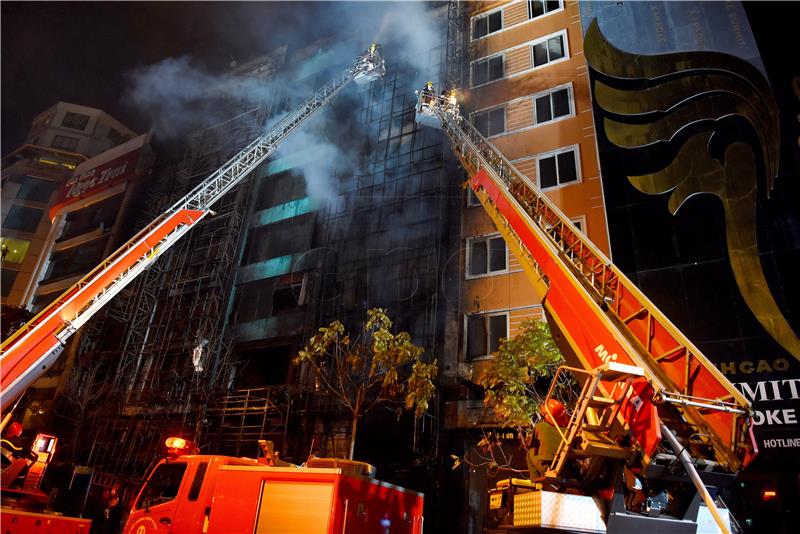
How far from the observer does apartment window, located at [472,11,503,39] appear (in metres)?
23.9

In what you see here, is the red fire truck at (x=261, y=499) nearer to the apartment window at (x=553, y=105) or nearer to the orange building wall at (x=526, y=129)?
the orange building wall at (x=526, y=129)

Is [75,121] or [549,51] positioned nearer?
[549,51]

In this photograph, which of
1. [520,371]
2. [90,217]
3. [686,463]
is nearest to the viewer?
[686,463]

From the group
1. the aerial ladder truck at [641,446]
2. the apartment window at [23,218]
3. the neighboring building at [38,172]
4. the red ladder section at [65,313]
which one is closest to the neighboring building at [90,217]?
the neighboring building at [38,172]

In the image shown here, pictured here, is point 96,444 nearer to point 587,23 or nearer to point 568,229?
point 568,229

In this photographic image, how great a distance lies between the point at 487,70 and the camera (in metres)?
23.0

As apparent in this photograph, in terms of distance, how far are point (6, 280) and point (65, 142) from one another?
18.4 meters

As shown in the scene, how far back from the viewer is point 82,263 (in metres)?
38.3

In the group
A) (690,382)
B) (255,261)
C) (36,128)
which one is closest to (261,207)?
(255,261)

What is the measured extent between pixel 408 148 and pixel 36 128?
56.6 m

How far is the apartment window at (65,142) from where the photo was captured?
55.0 metres

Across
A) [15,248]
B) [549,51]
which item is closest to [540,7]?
[549,51]

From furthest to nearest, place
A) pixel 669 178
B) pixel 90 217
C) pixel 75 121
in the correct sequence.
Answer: pixel 75 121 < pixel 90 217 < pixel 669 178

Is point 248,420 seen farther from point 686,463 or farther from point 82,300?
point 686,463
